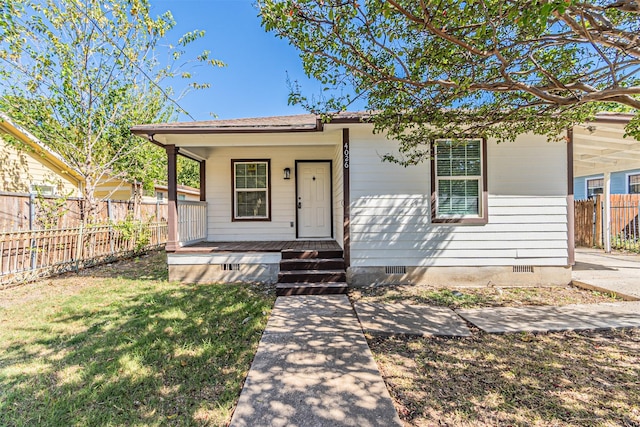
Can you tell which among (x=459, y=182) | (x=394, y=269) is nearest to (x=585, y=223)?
(x=459, y=182)

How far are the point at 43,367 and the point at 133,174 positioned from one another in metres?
8.80

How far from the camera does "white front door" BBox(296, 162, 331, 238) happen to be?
7.32m

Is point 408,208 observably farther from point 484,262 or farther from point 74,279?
point 74,279

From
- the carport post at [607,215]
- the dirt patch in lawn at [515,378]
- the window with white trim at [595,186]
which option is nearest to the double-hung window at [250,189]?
the dirt patch in lawn at [515,378]

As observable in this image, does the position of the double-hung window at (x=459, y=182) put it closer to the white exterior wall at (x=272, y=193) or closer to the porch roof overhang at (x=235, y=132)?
the porch roof overhang at (x=235, y=132)

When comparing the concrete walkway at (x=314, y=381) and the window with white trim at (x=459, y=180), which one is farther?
the window with white trim at (x=459, y=180)

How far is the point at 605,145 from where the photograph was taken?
660 centimetres

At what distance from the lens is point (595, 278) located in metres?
5.48

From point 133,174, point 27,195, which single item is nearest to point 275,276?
point 27,195

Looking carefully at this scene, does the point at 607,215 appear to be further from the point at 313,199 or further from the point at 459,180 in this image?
the point at 313,199

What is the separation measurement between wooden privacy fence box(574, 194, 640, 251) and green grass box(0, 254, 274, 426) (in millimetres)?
10831

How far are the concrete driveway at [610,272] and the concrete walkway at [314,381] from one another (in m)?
4.57

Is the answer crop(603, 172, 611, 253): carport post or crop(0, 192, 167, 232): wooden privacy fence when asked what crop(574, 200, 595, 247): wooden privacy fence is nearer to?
crop(603, 172, 611, 253): carport post

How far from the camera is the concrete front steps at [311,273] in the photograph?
493 cm
